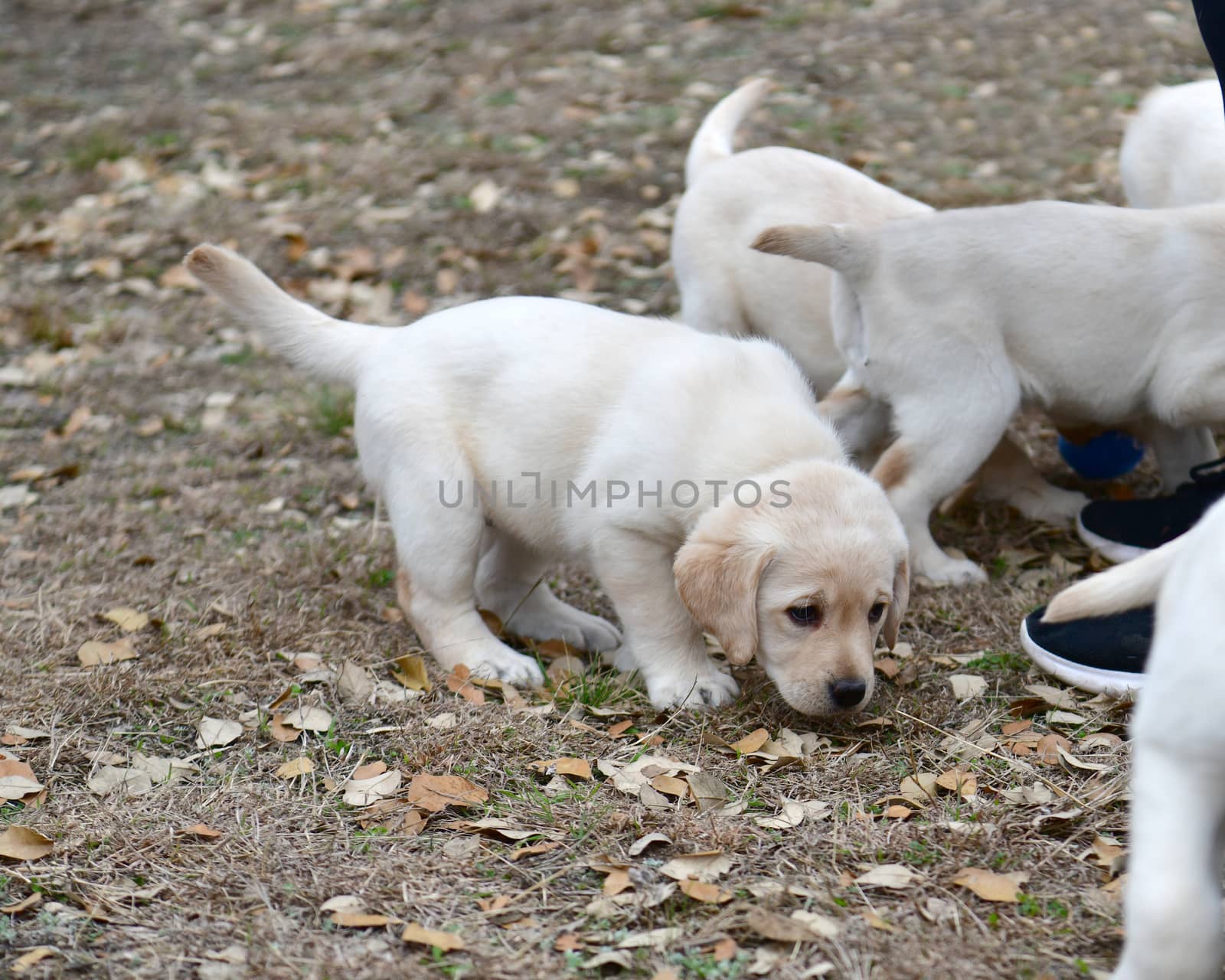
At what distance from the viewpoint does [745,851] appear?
2377 millimetres

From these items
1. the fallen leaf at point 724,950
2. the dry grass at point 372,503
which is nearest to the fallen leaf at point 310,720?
the dry grass at point 372,503

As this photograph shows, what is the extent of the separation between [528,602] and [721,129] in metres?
2.10

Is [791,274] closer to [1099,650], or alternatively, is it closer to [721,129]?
[721,129]

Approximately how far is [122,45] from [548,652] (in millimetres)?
7583

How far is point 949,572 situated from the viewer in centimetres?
358

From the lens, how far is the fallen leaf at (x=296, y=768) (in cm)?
273

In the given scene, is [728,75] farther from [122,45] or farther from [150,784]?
[150,784]

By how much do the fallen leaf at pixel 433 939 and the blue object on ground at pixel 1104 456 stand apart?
279cm

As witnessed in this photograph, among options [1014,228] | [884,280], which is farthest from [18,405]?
[1014,228]

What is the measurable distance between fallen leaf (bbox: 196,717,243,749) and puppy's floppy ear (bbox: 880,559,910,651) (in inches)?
56.8

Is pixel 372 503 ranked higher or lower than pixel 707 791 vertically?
lower

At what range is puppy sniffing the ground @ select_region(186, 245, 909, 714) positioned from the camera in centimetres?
275

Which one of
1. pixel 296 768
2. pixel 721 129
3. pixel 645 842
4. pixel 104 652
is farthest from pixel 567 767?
pixel 721 129

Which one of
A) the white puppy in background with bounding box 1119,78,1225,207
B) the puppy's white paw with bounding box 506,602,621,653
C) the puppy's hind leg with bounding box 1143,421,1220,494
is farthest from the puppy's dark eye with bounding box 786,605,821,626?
the white puppy in background with bounding box 1119,78,1225,207
